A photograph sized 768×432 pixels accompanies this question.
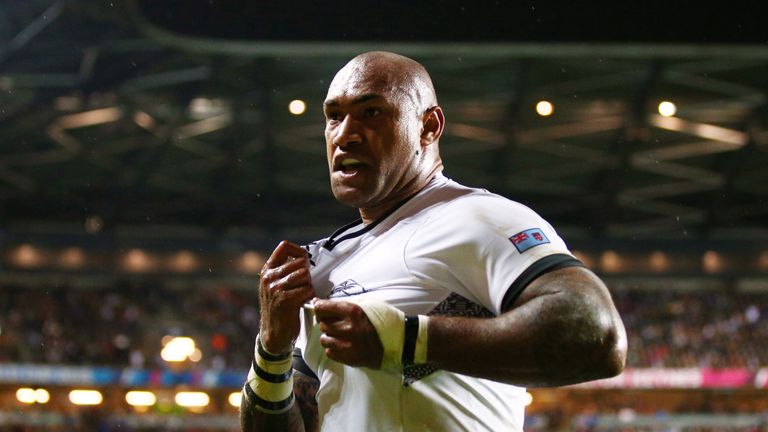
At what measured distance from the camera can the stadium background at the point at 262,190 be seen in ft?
78.1

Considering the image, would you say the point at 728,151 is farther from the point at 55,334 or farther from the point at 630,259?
the point at 55,334

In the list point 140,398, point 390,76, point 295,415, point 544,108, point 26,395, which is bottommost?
point 295,415

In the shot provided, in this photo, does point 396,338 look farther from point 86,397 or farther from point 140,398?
point 86,397

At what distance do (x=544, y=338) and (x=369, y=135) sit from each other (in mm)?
724

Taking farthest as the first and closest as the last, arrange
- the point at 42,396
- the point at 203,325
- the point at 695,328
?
the point at 695,328
the point at 203,325
the point at 42,396

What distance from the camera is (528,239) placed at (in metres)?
1.85

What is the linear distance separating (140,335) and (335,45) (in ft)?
43.1

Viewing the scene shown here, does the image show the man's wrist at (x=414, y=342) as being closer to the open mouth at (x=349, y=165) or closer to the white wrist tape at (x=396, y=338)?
the white wrist tape at (x=396, y=338)

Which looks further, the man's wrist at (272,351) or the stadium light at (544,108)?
the stadium light at (544,108)

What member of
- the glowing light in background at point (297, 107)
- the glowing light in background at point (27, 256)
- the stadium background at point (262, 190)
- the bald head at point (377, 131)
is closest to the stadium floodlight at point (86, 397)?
the stadium background at point (262, 190)

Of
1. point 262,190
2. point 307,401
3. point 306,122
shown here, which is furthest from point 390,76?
point 262,190

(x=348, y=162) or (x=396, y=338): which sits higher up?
(x=348, y=162)

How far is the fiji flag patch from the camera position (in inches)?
72.3

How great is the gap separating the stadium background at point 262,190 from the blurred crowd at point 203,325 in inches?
3.5
